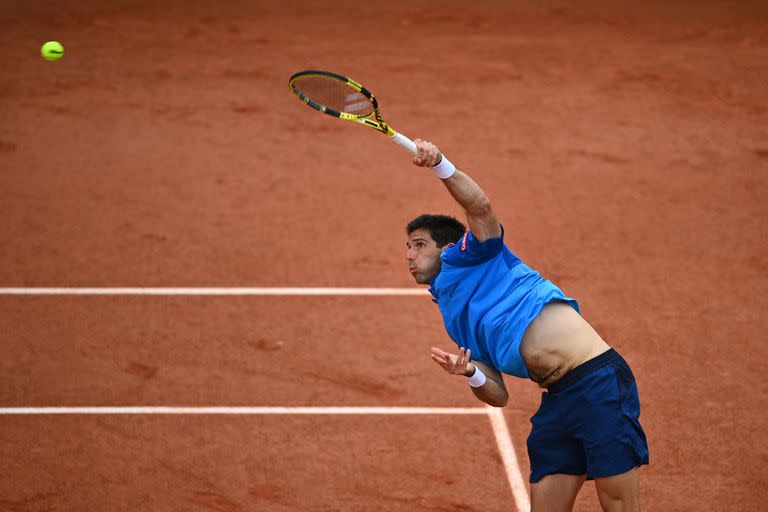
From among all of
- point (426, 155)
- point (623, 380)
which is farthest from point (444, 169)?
point (623, 380)

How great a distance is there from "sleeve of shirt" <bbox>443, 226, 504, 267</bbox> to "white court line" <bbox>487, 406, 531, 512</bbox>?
6.84 ft

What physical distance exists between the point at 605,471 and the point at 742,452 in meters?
2.42

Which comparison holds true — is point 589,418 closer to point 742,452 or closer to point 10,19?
point 742,452

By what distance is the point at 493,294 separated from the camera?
498 centimetres

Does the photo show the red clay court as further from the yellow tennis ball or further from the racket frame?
the racket frame

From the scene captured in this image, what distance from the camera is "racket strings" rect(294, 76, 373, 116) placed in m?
5.64

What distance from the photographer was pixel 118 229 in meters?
10.1

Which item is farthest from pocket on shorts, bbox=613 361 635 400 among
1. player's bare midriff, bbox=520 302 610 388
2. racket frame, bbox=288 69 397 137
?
racket frame, bbox=288 69 397 137

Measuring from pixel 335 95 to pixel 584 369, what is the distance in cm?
192

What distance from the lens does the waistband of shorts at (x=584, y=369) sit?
4980mm

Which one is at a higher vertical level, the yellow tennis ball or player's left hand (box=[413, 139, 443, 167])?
player's left hand (box=[413, 139, 443, 167])

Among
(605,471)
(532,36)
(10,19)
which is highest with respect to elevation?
(605,471)

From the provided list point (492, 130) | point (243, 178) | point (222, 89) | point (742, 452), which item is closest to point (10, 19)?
point (222, 89)

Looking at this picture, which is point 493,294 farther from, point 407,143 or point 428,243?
point 407,143
